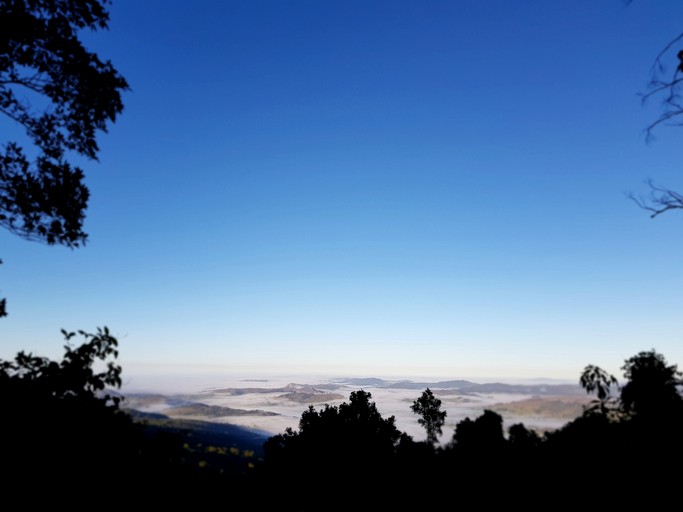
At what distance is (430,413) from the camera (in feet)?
205

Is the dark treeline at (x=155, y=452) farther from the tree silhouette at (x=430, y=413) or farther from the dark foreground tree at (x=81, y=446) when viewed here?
the tree silhouette at (x=430, y=413)

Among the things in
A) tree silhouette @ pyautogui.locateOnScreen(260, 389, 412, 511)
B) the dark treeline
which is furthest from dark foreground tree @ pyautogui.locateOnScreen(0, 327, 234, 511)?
tree silhouette @ pyautogui.locateOnScreen(260, 389, 412, 511)

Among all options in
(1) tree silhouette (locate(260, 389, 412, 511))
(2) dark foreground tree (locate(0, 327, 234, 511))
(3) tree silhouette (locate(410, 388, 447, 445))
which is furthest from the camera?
(3) tree silhouette (locate(410, 388, 447, 445))

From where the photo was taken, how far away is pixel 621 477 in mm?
5434

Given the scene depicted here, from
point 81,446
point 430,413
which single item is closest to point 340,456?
point 430,413

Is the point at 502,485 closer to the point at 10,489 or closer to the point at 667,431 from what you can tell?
the point at 667,431

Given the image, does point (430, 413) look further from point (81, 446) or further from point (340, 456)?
point (81, 446)

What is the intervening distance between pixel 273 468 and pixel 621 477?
4175 cm

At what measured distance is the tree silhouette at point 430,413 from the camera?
6178cm

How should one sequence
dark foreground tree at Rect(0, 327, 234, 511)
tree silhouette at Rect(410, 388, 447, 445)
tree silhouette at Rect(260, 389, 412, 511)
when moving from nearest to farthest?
dark foreground tree at Rect(0, 327, 234, 511), tree silhouette at Rect(260, 389, 412, 511), tree silhouette at Rect(410, 388, 447, 445)

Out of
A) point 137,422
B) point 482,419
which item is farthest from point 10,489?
point 482,419

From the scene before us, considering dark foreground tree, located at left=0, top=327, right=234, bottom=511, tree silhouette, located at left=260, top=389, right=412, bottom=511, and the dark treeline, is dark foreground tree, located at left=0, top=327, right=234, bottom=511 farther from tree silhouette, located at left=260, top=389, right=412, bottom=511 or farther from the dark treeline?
tree silhouette, located at left=260, top=389, right=412, bottom=511

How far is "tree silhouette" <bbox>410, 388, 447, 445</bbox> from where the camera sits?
61.8 meters

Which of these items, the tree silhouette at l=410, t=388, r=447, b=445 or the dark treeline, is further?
the tree silhouette at l=410, t=388, r=447, b=445
